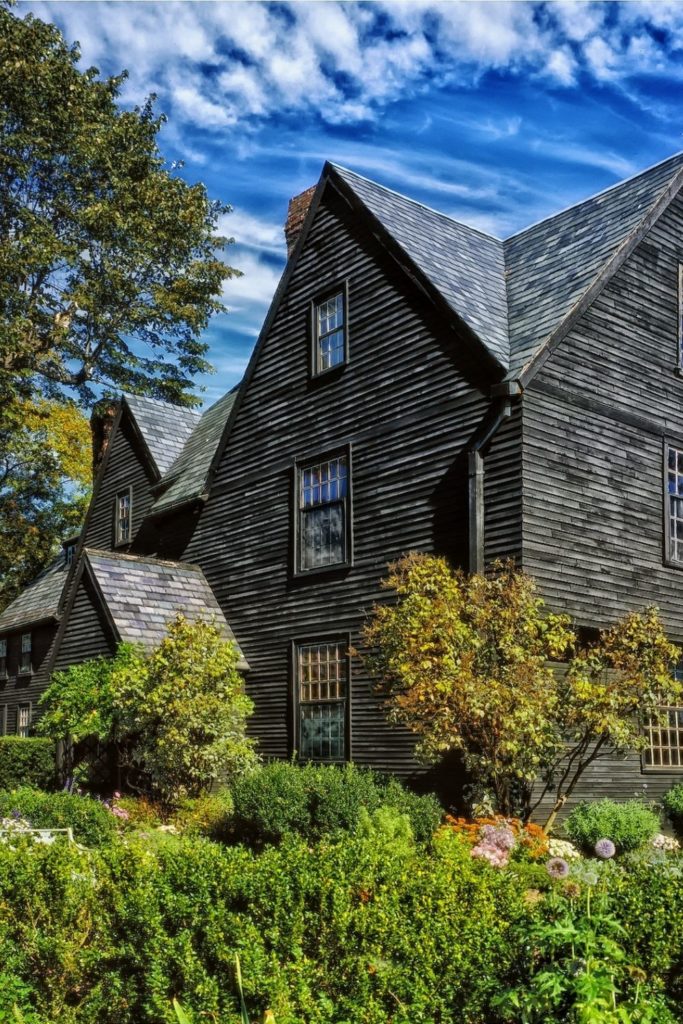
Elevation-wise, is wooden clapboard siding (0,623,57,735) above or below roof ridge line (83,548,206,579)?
below

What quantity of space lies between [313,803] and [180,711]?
3.69m

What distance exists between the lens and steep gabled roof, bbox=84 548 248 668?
20.6 metres

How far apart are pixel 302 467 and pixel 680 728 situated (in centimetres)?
852

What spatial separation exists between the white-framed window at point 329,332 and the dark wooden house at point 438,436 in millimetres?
44

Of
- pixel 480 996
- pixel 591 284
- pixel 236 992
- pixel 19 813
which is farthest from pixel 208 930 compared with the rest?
pixel 591 284

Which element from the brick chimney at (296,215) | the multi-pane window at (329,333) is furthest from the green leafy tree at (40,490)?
the multi-pane window at (329,333)

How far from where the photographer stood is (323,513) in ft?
65.7

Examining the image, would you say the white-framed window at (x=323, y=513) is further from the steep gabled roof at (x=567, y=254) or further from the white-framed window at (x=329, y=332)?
the steep gabled roof at (x=567, y=254)

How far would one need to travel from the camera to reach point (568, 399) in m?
16.8

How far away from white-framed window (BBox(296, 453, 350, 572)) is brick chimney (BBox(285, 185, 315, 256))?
8.73m

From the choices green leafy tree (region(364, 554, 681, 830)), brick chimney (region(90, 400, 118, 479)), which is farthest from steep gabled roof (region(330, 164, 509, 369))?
brick chimney (region(90, 400, 118, 479))

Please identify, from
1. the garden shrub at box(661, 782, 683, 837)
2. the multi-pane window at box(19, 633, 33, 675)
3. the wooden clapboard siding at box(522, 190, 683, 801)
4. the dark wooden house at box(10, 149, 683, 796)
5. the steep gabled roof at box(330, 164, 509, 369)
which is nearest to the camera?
the wooden clapboard siding at box(522, 190, 683, 801)

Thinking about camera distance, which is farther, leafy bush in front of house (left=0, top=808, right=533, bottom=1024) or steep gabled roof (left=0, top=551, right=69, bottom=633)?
steep gabled roof (left=0, top=551, right=69, bottom=633)

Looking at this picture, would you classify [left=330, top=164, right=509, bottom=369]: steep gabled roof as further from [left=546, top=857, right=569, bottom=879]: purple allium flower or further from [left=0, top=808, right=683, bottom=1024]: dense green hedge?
[left=0, top=808, right=683, bottom=1024]: dense green hedge
